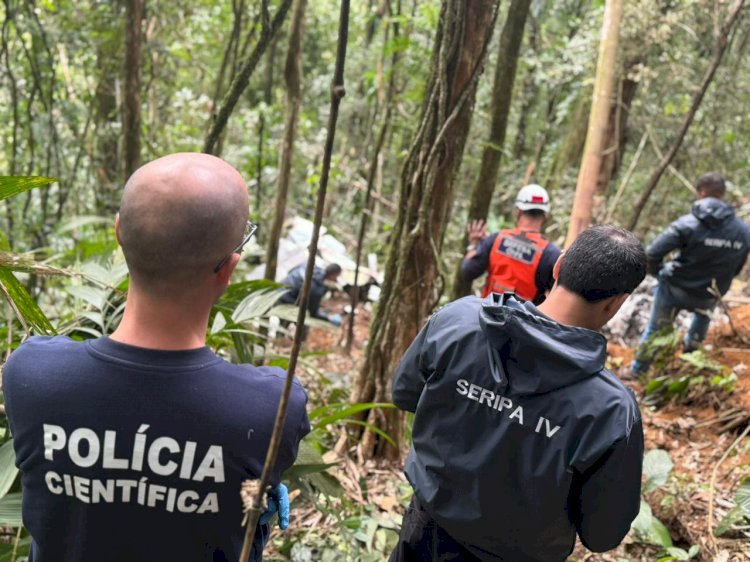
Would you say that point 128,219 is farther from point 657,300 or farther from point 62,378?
point 657,300

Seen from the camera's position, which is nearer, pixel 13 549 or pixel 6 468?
pixel 6 468

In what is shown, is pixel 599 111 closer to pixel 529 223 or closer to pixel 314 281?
pixel 529 223

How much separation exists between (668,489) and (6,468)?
3.56 m

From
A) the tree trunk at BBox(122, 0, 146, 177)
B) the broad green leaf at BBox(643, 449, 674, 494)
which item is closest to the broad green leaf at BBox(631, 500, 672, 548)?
the broad green leaf at BBox(643, 449, 674, 494)

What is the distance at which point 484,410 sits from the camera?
1908mm

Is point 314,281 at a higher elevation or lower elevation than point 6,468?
lower

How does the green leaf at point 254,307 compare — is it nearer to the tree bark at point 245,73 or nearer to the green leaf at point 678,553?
the tree bark at point 245,73

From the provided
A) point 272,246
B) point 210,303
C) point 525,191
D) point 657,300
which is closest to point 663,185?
point 657,300

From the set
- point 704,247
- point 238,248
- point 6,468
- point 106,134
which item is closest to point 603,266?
point 238,248

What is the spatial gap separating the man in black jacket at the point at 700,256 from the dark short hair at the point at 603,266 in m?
3.91

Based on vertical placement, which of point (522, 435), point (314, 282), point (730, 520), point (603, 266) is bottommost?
point (314, 282)

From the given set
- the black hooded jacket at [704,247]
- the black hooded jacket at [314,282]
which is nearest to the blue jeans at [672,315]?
the black hooded jacket at [704,247]

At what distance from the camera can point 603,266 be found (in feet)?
5.89

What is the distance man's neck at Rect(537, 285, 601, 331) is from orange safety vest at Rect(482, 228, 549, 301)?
8.34ft
